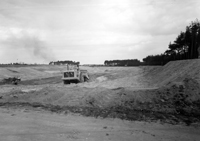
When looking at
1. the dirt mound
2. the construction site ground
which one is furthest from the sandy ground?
the dirt mound

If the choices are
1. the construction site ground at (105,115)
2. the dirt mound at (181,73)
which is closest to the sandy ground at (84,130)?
the construction site ground at (105,115)

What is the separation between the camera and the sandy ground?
5.01m

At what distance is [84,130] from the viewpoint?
557 cm

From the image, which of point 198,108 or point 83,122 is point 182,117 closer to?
point 198,108

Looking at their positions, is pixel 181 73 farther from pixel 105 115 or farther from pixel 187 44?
pixel 187 44

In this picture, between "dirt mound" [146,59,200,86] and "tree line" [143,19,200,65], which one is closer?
"dirt mound" [146,59,200,86]

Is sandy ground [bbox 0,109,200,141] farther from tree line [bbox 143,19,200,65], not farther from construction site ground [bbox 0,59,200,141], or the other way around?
tree line [bbox 143,19,200,65]

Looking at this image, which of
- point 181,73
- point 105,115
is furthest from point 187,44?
point 105,115

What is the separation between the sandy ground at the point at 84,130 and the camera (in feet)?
16.4

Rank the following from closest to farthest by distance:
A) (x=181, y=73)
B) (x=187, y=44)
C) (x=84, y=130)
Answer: (x=84, y=130) < (x=181, y=73) < (x=187, y=44)

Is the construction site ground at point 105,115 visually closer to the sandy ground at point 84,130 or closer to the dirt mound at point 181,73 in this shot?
the sandy ground at point 84,130

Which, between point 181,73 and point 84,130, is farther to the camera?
point 181,73

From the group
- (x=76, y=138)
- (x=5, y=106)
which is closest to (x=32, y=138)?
(x=76, y=138)

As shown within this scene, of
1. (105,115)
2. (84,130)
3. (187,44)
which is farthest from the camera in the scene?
(187,44)
